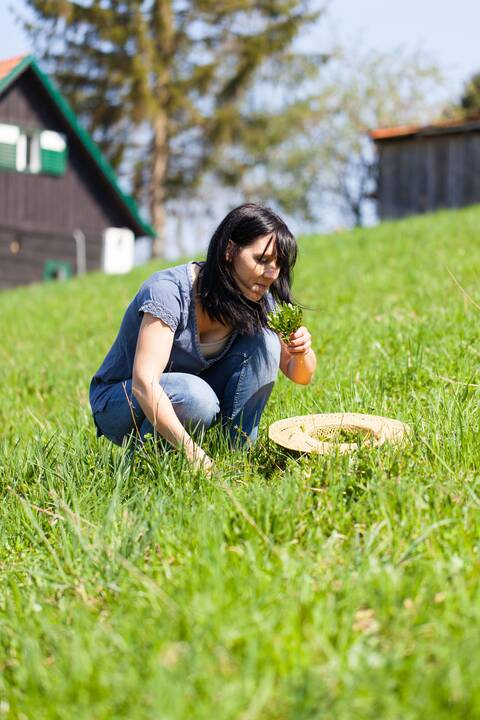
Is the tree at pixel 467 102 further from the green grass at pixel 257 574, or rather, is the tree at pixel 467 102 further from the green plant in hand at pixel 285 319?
the green plant in hand at pixel 285 319

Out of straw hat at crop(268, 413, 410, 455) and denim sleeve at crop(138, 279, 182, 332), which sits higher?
denim sleeve at crop(138, 279, 182, 332)

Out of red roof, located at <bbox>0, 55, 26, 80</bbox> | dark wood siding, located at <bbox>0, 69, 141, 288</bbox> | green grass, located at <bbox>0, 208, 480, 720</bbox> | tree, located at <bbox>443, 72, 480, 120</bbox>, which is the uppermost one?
tree, located at <bbox>443, 72, 480, 120</bbox>

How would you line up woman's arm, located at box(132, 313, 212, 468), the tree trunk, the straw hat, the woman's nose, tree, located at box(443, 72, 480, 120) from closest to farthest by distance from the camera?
the straw hat < woman's arm, located at box(132, 313, 212, 468) < the woman's nose < the tree trunk < tree, located at box(443, 72, 480, 120)

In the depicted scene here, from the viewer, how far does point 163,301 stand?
9.87 ft

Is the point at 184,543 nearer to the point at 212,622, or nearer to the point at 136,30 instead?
the point at 212,622

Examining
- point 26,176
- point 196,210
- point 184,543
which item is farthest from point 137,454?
point 196,210

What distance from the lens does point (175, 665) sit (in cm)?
160

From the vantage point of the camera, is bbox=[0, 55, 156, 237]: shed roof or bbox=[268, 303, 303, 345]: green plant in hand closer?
bbox=[268, 303, 303, 345]: green plant in hand

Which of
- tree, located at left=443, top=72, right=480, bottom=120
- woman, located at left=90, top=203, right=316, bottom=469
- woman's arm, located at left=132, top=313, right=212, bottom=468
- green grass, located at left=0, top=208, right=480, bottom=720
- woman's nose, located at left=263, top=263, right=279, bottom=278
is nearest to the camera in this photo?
green grass, located at left=0, top=208, right=480, bottom=720

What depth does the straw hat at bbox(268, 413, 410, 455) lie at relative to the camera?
2703 millimetres

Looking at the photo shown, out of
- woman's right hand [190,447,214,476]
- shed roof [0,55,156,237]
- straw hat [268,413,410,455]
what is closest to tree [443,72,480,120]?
shed roof [0,55,156,237]

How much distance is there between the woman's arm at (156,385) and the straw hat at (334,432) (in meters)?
0.31

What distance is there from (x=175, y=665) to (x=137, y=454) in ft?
4.55

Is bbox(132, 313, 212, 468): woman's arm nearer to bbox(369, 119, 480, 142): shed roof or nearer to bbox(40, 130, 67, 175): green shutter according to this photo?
bbox(369, 119, 480, 142): shed roof
